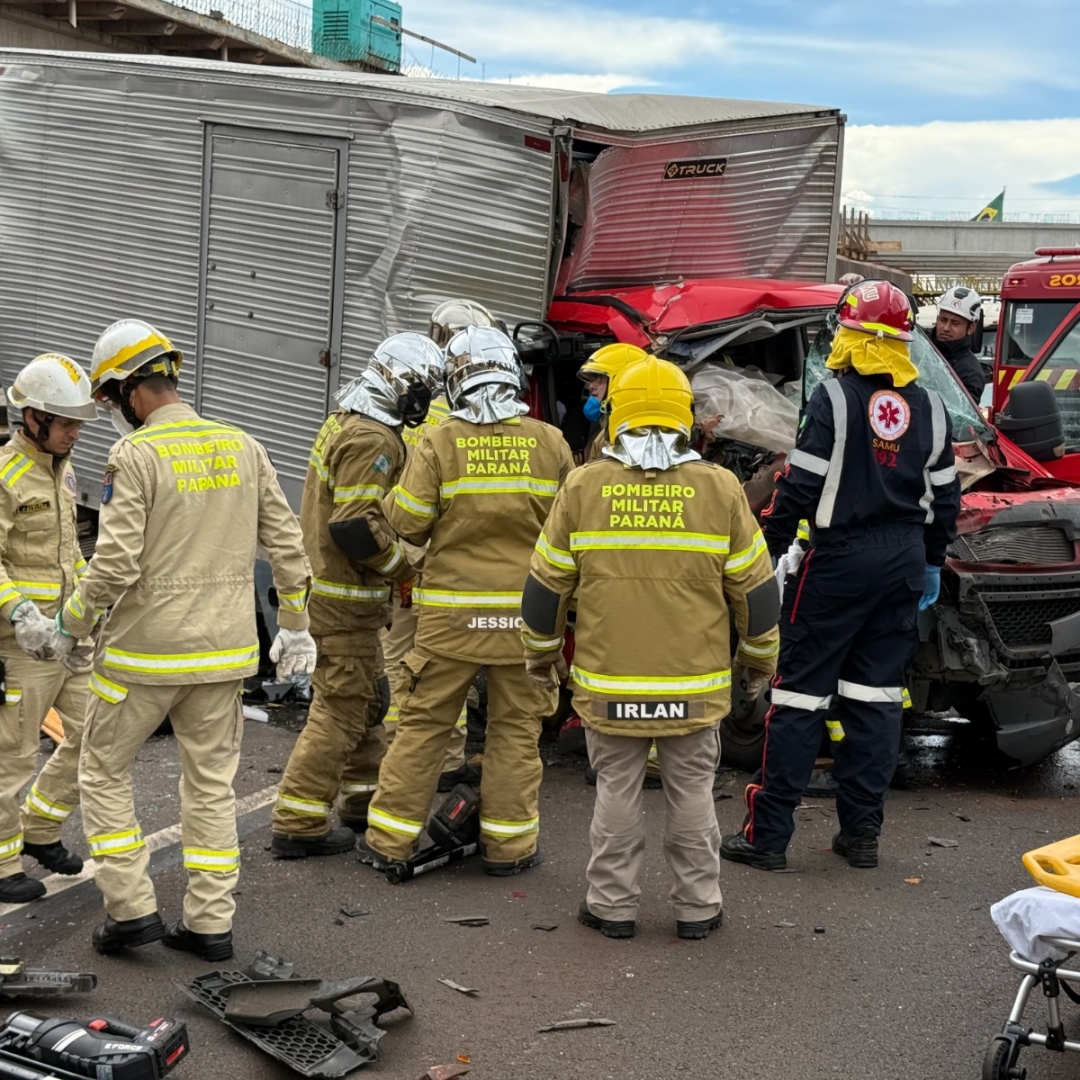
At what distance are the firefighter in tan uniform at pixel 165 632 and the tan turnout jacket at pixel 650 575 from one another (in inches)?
42.4

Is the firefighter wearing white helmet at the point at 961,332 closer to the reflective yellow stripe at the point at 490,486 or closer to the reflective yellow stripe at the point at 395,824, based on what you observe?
the reflective yellow stripe at the point at 490,486

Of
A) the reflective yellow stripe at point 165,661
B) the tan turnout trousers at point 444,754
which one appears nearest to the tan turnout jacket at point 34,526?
the reflective yellow stripe at point 165,661

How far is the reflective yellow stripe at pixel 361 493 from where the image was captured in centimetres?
543

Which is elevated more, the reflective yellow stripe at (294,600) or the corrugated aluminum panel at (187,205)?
the corrugated aluminum panel at (187,205)

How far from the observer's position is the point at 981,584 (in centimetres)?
618

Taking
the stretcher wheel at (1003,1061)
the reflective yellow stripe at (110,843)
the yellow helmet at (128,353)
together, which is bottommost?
the stretcher wheel at (1003,1061)

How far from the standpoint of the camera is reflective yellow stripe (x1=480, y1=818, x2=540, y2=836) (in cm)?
538

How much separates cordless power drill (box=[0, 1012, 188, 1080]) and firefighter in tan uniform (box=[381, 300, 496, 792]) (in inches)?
91.9

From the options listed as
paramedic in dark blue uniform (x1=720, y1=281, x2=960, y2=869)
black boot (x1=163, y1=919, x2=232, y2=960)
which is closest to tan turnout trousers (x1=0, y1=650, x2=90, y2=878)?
black boot (x1=163, y1=919, x2=232, y2=960)

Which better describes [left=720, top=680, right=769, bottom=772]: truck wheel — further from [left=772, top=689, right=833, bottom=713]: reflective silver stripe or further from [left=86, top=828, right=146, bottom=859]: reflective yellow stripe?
[left=86, top=828, right=146, bottom=859]: reflective yellow stripe

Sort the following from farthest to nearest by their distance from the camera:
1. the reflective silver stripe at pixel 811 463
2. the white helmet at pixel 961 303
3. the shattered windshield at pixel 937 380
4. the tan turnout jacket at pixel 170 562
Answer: the white helmet at pixel 961 303 < the shattered windshield at pixel 937 380 < the reflective silver stripe at pixel 811 463 < the tan turnout jacket at pixel 170 562

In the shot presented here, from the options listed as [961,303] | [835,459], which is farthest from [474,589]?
[961,303]

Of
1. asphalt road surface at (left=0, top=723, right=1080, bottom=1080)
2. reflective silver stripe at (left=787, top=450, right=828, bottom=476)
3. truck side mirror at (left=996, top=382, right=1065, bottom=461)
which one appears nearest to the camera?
asphalt road surface at (left=0, top=723, right=1080, bottom=1080)

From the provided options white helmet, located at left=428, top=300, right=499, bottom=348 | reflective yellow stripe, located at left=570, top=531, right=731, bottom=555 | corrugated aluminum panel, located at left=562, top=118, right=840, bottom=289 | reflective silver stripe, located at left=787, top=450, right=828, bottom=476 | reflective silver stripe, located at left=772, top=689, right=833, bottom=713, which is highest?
corrugated aluminum panel, located at left=562, top=118, right=840, bottom=289
